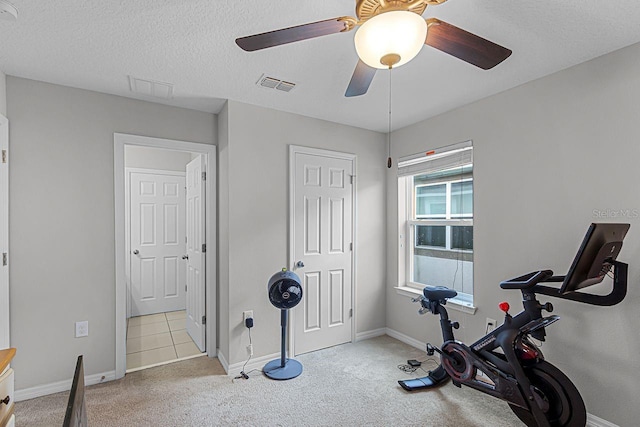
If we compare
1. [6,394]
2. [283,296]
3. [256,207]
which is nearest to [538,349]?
[283,296]

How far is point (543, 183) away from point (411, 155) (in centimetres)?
137

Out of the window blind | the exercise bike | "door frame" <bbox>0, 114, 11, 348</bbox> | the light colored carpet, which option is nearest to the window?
the window blind

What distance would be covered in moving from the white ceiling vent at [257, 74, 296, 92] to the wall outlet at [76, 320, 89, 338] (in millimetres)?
2390

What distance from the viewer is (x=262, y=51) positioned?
2.03 m

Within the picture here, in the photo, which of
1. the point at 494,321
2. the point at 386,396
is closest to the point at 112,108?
the point at 386,396

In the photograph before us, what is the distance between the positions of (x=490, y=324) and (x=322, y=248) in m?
1.67

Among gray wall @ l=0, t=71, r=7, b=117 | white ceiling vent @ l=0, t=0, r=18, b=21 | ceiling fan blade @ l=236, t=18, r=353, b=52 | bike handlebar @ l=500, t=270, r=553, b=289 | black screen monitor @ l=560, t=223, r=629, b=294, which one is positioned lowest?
bike handlebar @ l=500, t=270, r=553, b=289

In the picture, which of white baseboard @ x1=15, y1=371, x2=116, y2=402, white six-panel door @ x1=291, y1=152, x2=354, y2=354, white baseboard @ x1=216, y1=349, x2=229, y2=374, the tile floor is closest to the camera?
white baseboard @ x1=15, y1=371, x2=116, y2=402

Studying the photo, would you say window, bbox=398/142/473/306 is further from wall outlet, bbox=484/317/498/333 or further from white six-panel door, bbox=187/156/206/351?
white six-panel door, bbox=187/156/206/351

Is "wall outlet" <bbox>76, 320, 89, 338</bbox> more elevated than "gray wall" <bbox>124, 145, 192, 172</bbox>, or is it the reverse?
"gray wall" <bbox>124, 145, 192, 172</bbox>

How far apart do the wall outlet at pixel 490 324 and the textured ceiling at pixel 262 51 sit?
1.91m

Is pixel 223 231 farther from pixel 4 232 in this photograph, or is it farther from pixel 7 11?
pixel 7 11

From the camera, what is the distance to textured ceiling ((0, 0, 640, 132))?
63.4 inches

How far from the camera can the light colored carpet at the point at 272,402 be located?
217 centimetres
